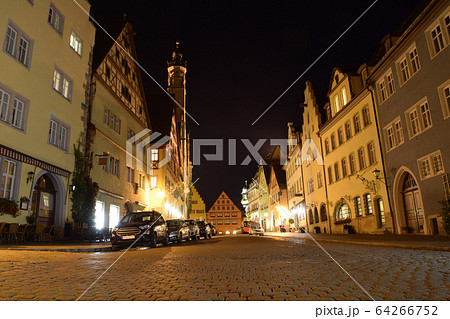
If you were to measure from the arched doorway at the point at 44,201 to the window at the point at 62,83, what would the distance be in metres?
4.89

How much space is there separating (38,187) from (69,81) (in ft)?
22.4

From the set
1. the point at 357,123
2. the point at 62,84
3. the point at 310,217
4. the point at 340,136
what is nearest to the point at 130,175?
the point at 62,84

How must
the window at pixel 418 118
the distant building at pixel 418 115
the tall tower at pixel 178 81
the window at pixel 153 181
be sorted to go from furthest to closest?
the tall tower at pixel 178 81
the window at pixel 153 181
the window at pixel 418 118
the distant building at pixel 418 115

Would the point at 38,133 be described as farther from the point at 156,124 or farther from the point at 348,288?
the point at 156,124

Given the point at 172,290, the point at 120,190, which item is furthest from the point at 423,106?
the point at 120,190

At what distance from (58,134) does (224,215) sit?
82.8m

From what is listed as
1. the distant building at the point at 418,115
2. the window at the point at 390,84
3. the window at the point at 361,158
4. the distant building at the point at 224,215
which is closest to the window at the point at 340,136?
the window at the point at 361,158

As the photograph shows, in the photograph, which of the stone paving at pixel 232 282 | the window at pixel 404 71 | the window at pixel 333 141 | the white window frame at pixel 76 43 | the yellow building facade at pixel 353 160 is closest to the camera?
the stone paving at pixel 232 282

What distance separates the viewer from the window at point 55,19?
18.9 m

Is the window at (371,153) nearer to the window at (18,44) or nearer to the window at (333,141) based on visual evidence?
the window at (333,141)

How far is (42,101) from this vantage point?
1747cm

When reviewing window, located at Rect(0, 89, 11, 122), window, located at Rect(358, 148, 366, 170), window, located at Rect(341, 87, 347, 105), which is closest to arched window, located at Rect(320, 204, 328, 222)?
window, located at Rect(358, 148, 366, 170)

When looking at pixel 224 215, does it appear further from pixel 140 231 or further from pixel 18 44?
pixel 18 44

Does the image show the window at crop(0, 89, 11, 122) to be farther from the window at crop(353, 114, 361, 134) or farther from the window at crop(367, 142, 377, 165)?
the window at crop(353, 114, 361, 134)
